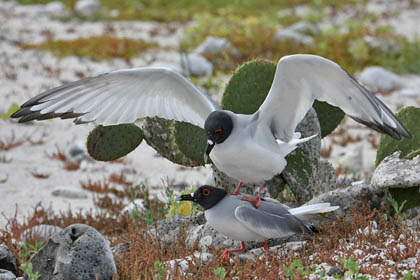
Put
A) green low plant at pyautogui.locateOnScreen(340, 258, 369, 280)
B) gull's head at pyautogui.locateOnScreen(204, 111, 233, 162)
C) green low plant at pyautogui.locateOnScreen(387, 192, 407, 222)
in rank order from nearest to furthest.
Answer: green low plant at pyautogui.locateOnScreen(340, 258, 369, 280), gull's head at pyautogui.locateOnScreen(204, 111, 233, 162), green low plant at pyautogui.locateOnScreen(387, 192, 407, 222)

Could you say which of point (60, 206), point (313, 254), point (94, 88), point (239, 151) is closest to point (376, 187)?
point (313, 254)

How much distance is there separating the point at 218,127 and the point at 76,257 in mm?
1186

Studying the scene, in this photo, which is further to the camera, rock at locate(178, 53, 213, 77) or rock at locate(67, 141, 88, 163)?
rock at locate(178, 53, 213, 77)

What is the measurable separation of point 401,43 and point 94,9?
11013 mm

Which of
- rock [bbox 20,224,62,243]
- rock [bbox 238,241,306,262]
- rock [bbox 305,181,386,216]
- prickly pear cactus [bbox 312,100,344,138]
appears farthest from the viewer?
prickly pear cactus [bbox 312,100,344,138]

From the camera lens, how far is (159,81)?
4461 mm

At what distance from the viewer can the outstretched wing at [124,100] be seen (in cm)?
419

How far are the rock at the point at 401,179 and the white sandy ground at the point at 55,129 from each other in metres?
1.93

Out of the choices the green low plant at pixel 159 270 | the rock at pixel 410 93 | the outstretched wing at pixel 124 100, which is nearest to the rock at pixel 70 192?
the outstretched wing at pixel 124 100

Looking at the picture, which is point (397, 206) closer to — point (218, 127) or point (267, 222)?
point (267, 222)

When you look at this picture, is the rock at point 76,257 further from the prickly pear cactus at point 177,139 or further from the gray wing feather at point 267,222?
the prickly pear cactus at point 177,139

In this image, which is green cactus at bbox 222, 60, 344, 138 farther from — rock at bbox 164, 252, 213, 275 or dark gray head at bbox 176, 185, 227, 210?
rock at bbox 164, 252, 213, 275

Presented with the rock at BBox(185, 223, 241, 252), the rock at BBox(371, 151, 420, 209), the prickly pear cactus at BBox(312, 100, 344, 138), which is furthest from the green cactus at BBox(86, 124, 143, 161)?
the rock at BBox(371, 151, 420, 209)

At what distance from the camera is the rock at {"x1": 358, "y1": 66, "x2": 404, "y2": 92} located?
11.6 metres
